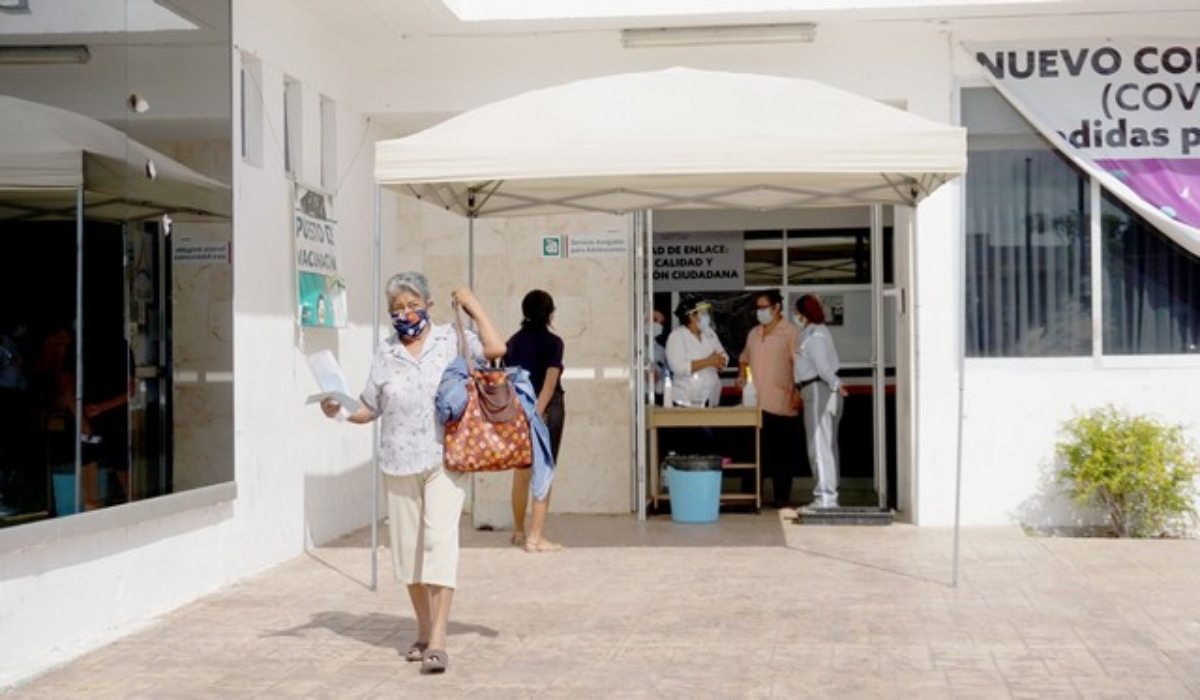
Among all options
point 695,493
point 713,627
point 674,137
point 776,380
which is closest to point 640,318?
point 776,380

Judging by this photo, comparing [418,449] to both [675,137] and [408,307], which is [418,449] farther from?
[675,137]

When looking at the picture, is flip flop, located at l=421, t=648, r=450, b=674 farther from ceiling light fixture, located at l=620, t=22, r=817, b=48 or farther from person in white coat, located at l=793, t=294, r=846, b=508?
ceiling light fixture, located at l=620, t=22, r=817, b=48

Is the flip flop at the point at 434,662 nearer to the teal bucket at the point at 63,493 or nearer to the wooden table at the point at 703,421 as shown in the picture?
the teal bucket at the point at 63,493

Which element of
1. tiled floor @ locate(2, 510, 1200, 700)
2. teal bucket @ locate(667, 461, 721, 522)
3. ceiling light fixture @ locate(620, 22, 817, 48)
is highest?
ceiling light fixture @ locate(620, 22, 817, 48)

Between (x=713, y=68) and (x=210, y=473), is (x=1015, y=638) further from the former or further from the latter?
(x=713, y=68)

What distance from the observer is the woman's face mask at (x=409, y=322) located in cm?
725

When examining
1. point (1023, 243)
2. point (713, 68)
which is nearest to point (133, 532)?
point (713, 68)

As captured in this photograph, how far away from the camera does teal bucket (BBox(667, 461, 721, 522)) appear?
12656mm

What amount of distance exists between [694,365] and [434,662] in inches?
277

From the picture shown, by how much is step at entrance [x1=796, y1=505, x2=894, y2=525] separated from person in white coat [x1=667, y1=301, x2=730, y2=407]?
5.12 feet

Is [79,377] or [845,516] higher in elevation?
[79,377]

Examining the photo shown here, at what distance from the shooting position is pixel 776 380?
1373cm

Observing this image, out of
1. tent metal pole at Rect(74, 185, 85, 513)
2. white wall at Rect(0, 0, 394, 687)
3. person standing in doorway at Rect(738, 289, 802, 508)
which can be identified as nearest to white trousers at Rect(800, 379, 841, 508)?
person standing in doorway at Rect(738, 289, 802, 508)

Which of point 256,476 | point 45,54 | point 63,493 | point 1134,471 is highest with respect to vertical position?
point 45,54
